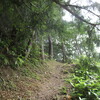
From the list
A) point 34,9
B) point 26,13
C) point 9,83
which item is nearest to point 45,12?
point 34,9

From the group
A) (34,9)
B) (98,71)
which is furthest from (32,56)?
(98,71)

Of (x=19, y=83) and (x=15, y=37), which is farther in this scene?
(x=15, y=37)

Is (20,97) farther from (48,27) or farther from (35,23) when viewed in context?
(48,27)

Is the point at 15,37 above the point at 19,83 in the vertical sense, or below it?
above

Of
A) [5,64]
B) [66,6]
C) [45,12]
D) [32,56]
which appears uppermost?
[66,6]

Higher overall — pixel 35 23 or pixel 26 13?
pixel 26 13

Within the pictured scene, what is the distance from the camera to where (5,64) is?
3.93 metres

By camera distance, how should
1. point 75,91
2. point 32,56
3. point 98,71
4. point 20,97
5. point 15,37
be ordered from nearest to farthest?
point 20,97
point 75,91
point 15,37
point 98,71
point 32,56

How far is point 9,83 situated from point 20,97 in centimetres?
68

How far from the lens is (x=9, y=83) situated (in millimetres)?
3314

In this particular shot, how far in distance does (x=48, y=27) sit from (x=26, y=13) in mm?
998

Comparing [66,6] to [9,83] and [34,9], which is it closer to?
[34,9]

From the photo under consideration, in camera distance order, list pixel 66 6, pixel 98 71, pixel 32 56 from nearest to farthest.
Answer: pixel 66 6 → pixel 98 71 → pixel 32 56

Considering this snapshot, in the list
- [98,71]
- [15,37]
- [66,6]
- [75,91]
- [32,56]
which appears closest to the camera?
[75,91]
